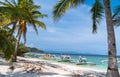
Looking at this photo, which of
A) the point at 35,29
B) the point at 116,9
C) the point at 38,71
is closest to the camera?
the point at 116,9

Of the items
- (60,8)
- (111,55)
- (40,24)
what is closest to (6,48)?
(60,8)

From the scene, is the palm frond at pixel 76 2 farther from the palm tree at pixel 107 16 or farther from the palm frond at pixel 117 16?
the palm frond at pixel 117 16

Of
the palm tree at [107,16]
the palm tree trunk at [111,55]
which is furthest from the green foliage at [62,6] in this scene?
the palm tree trunk at [111,55]

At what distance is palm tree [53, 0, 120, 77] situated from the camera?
486 inches

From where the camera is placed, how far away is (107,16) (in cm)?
1267

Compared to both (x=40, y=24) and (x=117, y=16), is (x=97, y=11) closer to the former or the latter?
(x=117, y=16)

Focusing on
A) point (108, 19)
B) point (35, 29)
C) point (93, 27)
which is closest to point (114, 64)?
point (108, 19)

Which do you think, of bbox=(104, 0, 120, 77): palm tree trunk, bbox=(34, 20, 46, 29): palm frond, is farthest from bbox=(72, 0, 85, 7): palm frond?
bbox=(34, 20, 46, 29): palm frond

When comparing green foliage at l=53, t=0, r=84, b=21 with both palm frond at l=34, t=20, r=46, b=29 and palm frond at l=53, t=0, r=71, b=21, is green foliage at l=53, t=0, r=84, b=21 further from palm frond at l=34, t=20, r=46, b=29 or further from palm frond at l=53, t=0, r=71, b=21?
palm frond at l=34, t=20, r=46, b=29

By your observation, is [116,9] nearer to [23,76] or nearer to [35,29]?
[23,76]

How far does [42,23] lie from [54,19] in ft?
32.7

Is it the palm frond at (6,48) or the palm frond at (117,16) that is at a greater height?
the palm frond at (117,16)

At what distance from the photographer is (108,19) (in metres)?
12.6

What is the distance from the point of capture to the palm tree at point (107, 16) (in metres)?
12.3
